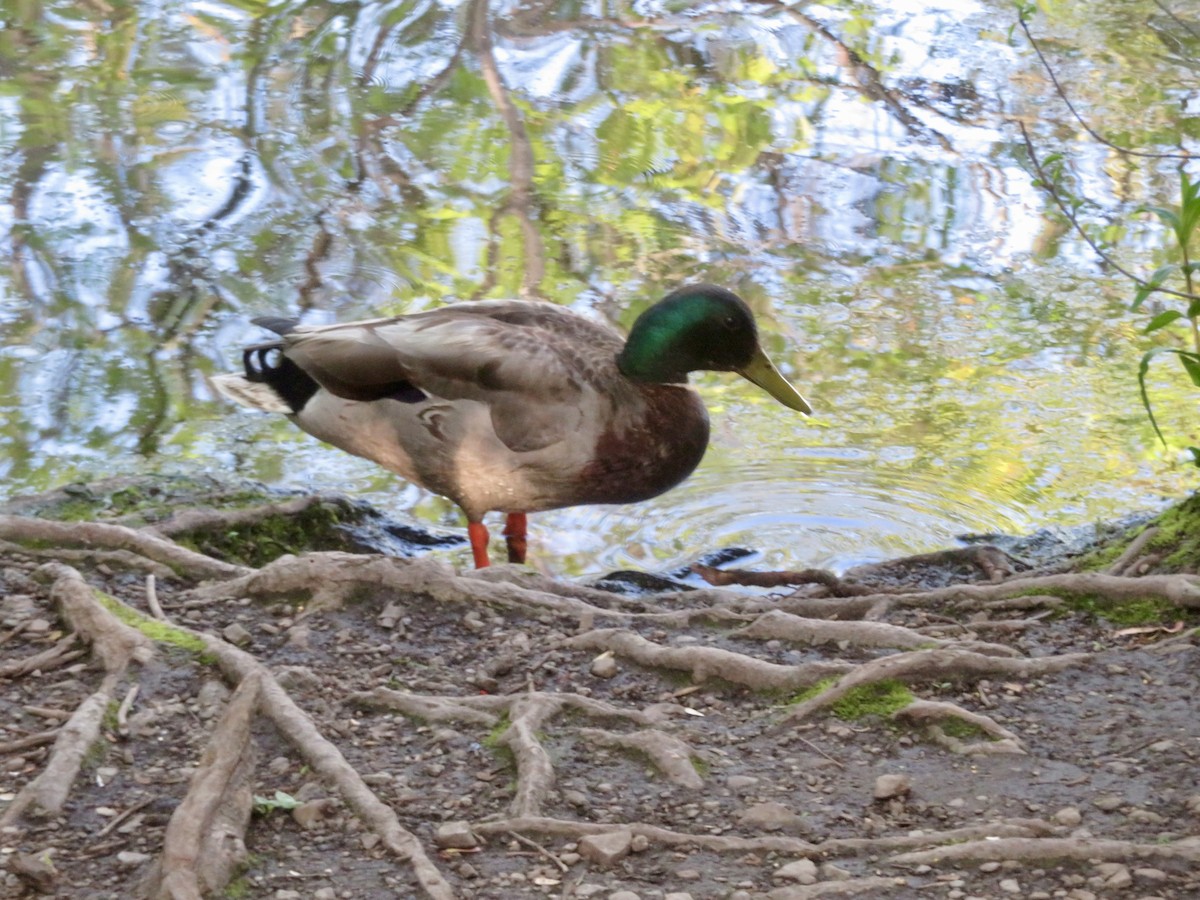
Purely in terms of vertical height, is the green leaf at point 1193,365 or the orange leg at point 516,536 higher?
the green leaf at point 1193,365

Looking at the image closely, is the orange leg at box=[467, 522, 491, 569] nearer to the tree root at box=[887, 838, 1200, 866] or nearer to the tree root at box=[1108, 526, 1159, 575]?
the tree root at box=[1108, 526, 1159, 575]

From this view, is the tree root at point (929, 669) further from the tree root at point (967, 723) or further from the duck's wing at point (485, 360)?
the duck's wing at point (485, 360)

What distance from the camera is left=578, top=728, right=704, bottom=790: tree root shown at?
337 centimetres

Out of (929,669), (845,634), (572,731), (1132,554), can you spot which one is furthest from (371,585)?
(1132,554)

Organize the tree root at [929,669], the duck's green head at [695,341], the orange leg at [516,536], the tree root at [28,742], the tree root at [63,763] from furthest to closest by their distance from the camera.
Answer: the orange leg at [516,536]
the duck's green head at [695,341]
the tree root at [929,669]
the tree root at [28,742]
the tree root at [63,763]

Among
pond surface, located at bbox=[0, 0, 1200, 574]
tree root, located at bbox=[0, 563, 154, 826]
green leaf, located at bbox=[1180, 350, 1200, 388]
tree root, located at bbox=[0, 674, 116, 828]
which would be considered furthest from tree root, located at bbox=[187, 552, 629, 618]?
green leaf, located at bbox=[1180, 350, 1200, 388]

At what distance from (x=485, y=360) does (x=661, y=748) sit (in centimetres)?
193

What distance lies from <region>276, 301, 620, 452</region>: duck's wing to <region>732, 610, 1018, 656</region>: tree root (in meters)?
1.12

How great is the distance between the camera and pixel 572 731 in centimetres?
361

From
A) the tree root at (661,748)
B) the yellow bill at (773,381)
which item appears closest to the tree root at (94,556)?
the tree root at (661,748)

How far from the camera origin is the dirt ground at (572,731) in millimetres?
2941

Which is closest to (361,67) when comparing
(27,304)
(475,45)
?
(475,45)

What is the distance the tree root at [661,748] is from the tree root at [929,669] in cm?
35

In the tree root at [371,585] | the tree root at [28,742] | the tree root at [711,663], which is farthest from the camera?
the tree root at [371,585]
